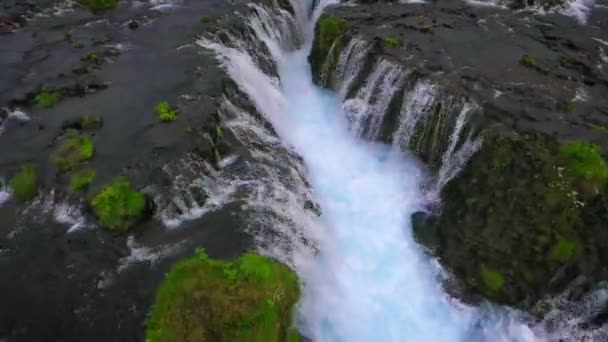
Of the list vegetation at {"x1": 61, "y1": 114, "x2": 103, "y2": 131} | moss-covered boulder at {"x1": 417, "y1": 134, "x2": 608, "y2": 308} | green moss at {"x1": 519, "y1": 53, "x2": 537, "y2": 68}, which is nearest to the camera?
moss-covered boulder at {"x1": 417, "y1": 134, "x2": 608, "y2": 308}

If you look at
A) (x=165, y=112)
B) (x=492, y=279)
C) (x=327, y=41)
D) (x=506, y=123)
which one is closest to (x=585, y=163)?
(x=506, y=123)

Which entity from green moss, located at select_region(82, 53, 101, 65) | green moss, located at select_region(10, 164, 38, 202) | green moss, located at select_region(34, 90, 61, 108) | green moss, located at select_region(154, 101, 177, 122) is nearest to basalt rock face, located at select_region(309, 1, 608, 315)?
green moss, located at select_region(154, 101, 177, 122)

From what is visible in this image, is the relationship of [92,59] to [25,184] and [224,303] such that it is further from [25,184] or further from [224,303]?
[224,303]

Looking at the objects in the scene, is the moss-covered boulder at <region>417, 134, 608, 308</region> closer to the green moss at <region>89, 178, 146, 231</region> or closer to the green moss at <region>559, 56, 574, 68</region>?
the green moss at <region>559, 56, 574, 68</region>

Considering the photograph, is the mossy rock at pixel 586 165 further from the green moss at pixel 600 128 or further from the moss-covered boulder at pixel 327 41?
the moss-covered boulder at pixel 327 41

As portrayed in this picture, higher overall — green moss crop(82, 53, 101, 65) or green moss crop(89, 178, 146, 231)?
green moss crop(82, 53, 101, 65)

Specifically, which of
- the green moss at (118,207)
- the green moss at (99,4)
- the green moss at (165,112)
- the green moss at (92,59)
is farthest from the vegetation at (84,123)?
the green moss at (99,4)
